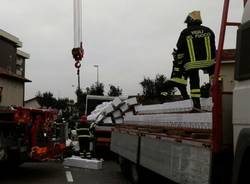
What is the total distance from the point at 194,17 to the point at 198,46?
43 cm

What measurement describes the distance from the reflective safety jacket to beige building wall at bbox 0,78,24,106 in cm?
2129

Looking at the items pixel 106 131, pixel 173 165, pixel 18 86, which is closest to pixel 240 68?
pixel 173 165

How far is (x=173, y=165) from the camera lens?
24.2ft

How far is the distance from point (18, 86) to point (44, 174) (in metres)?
21.7

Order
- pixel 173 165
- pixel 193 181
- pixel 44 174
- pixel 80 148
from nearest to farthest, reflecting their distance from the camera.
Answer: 1. pixel 193 181
2. pixel 173 165
3. pixel 44 174
4. pixel 80 148

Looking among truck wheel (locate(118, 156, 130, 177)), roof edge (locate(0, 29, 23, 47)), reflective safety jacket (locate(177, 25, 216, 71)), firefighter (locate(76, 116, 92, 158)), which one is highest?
roof edge (locate(0, 29, 23, 47))

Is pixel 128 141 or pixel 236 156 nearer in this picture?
pixel 236 156

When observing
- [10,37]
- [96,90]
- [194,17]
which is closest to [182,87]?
[194,17]

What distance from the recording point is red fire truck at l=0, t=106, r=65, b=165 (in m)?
11.8

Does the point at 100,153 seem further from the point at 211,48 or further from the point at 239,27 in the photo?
the point at 239,27

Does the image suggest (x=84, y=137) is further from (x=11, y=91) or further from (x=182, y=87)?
(x=11, y=91)

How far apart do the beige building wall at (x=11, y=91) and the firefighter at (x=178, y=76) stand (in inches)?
812

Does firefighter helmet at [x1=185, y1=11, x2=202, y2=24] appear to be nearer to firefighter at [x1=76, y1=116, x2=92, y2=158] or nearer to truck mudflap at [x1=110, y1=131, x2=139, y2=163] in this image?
truck mudflap at [x1=110, y1=131, x2=139, y2=163]

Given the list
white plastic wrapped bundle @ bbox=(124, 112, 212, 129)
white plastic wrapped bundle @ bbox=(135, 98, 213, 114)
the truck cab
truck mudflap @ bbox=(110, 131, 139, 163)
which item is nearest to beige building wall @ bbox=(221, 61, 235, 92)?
the truck cab
